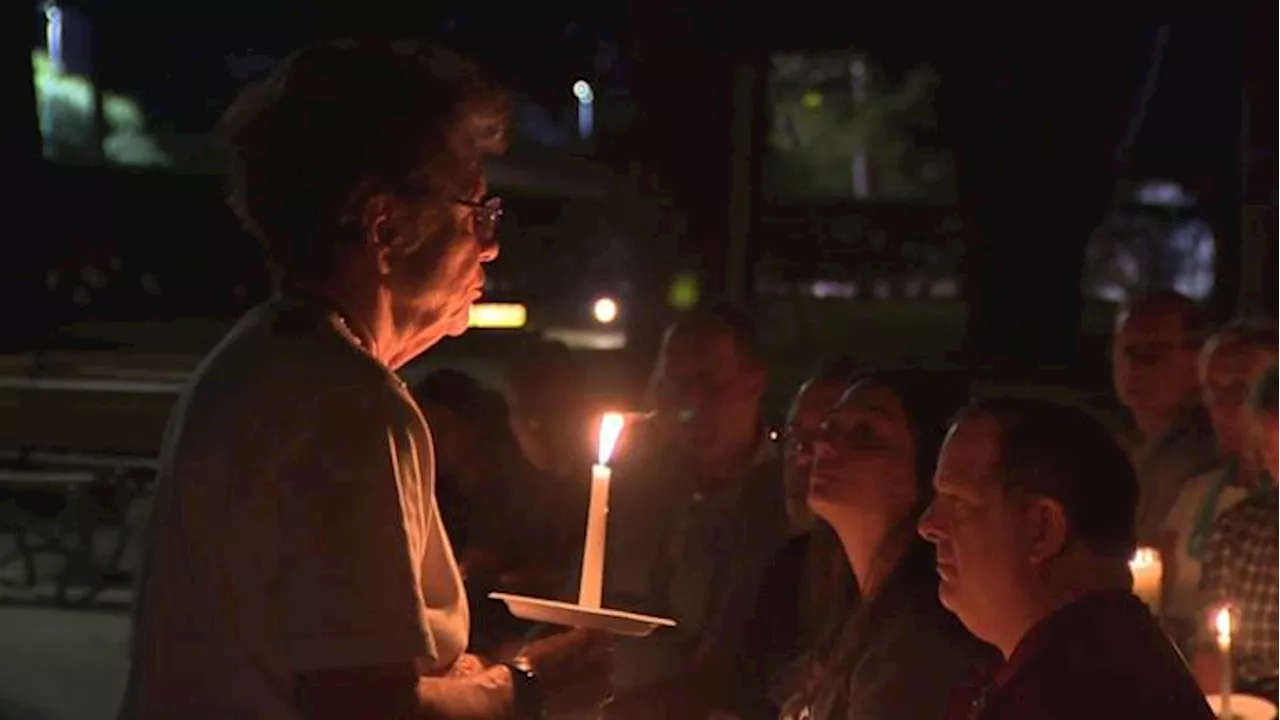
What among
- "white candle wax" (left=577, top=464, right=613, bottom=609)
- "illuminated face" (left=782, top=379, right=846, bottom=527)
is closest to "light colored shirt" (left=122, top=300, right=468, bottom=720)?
"white candle wax" (left=577, top=464, right=613, bottom=609)

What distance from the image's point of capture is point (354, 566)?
166cm

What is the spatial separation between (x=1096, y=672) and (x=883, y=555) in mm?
849

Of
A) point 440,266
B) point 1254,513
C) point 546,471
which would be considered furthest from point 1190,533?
point 440,266

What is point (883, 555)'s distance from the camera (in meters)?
2.73

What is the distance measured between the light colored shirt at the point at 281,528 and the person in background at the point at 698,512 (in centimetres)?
146

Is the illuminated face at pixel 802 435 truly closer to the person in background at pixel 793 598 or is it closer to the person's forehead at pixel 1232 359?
the person in background at pixel 793 598

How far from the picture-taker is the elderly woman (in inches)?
96.9

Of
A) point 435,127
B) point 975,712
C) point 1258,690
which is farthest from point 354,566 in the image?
point 1258,690

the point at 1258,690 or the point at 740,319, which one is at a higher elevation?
the point at 740,319

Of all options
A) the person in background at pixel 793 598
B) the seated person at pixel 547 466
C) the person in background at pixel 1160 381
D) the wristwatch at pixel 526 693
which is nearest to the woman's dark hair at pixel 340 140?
the wristwatch at pixel 526 693

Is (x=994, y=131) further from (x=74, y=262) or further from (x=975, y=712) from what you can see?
(x=975, y=712)

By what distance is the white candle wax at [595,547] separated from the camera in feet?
6.89

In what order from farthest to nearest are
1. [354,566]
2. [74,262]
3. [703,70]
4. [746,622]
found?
[74,262] < [703,70] < [746,622] < [354,566]

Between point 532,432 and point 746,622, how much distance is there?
5.43 feet
